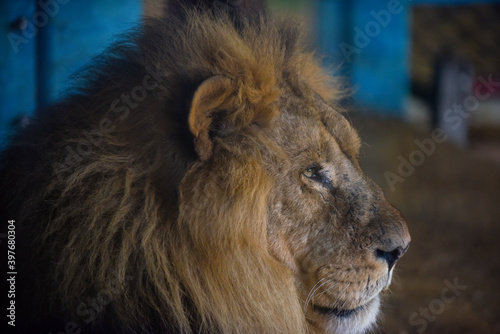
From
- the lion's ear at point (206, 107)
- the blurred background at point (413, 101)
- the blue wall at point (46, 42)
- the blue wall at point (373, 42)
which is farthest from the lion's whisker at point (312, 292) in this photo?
the blue wall at point (373, 42)

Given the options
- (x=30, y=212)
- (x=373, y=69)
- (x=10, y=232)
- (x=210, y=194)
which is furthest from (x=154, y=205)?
(x=373, y=69)

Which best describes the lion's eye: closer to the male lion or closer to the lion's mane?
the male lion

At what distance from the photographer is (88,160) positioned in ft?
6.69

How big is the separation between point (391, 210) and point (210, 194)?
766 millimetres

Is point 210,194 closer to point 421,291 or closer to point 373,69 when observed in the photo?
point 421,291

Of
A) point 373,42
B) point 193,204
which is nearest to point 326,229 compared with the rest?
point 193,204

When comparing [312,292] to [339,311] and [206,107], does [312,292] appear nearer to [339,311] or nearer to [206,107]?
[339,311]

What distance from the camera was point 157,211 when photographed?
1.99 meters

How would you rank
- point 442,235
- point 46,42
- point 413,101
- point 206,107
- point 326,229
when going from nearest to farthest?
point 206,107 < point 326,229 < point 46,42 < point 442,235 < point 413,101

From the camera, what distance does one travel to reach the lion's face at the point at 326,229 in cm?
212

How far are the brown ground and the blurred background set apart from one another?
14 mm

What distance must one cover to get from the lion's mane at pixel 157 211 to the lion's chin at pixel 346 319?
138mm

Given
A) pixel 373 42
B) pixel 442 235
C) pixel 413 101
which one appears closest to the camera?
pixel 442 235

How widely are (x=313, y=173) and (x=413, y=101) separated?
824cm
